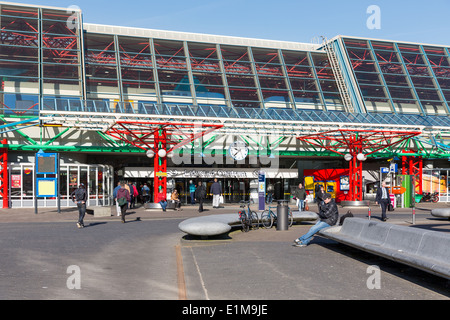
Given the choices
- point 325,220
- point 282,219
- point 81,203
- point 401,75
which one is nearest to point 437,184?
point 401,75

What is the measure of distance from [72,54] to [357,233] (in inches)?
1224

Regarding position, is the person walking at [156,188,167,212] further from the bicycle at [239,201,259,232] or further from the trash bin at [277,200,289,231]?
the trash bin at [277,200,289,231]

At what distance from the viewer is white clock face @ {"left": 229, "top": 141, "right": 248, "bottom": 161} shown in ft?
114

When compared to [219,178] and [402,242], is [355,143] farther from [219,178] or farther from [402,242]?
[402,242]

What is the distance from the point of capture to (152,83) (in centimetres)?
3753

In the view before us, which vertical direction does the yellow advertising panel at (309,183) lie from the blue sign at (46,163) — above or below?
below

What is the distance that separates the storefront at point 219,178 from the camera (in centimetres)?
3494

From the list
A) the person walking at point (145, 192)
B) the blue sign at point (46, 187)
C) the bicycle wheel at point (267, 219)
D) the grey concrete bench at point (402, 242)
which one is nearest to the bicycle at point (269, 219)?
the bicycle wheel at point (267, 219)

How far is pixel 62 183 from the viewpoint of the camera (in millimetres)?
30547

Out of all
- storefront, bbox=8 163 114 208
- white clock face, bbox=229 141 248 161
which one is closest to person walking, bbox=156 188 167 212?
storefront, bbox=8 163 114 208

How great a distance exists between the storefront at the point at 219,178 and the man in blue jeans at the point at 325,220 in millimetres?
23108

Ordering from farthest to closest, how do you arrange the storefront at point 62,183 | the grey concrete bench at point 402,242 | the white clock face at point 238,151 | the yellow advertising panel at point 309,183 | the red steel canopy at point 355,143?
1. the yellow advertising panel at point 309,183
2. the white clock face at point 238,151
3. the red steel canopy at point 355,143
4. the storefront at point 62,183
5. the grey concrete bench at point 402,242

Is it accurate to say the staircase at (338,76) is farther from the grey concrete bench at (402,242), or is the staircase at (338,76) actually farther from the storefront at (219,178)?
the grey concrete bench at (402,242)
